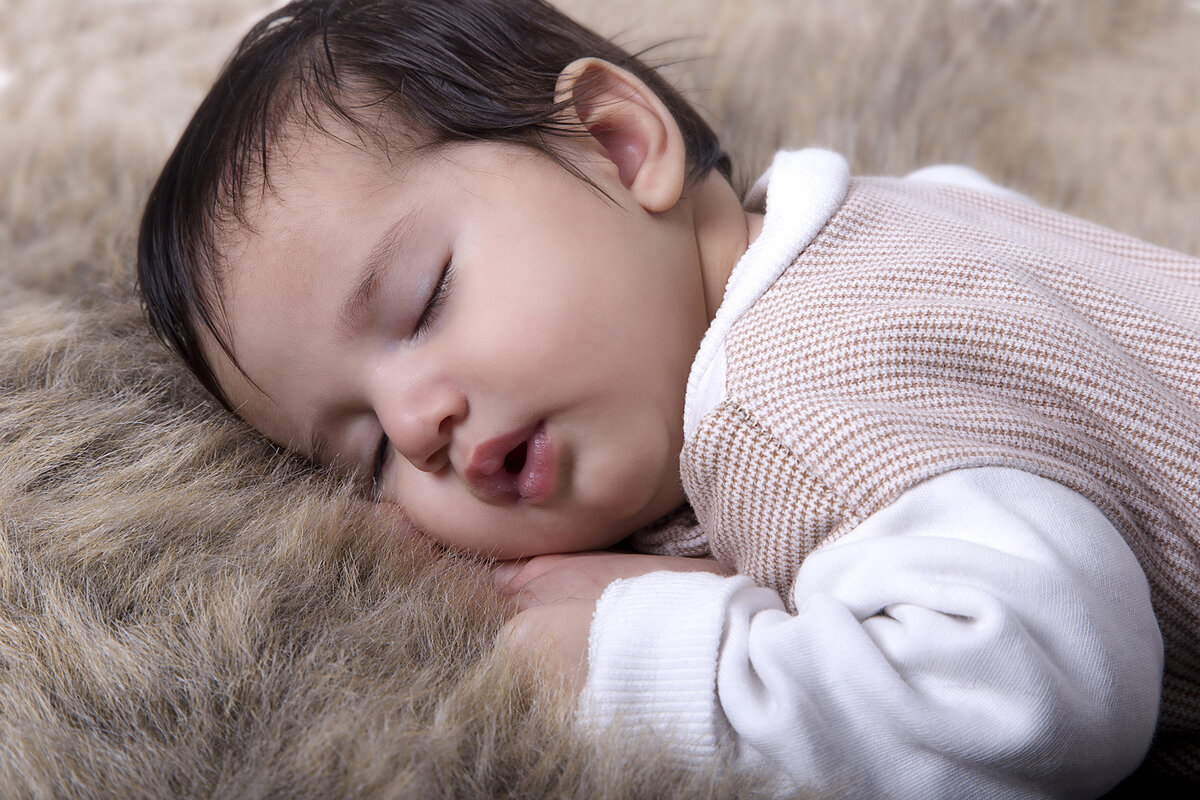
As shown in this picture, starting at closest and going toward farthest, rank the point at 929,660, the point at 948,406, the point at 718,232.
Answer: the point at 929,660 < the point at 948,406 < the point at 718,232

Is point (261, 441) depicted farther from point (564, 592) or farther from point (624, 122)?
point (624, 122)

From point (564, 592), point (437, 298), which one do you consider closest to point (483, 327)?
point (437, 298)

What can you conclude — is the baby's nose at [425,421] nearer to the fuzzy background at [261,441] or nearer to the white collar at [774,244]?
the fuzzy background at [261,441]

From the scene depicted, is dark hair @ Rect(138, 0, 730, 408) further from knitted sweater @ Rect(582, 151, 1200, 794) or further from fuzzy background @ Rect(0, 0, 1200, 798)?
knitted sweater @ Rect(582, 151, 1200, 794)

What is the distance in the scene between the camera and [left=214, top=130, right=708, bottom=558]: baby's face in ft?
2.55

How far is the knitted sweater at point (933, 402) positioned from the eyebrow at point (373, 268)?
10.9 inches

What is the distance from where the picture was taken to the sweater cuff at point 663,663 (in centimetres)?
60

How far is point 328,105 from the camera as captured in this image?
849 mm

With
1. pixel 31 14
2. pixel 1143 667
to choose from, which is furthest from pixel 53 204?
pixel 1143 667

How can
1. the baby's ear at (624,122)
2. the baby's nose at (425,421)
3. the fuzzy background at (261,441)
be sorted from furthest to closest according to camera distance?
the baby's ear at (624,122) → the baby's nose at (425,421) → the fuzzy background at (261,441)

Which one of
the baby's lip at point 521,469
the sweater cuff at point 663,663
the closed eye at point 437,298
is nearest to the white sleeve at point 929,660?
the sweater cuff at point 663,663

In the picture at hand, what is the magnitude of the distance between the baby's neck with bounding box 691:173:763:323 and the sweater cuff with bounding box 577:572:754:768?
0.32 metres

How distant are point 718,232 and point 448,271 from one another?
284 mm

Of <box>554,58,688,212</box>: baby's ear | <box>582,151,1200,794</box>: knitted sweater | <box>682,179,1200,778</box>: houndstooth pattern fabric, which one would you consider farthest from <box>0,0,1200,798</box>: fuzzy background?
<box>554,58,688,212</box>: baby's ear
